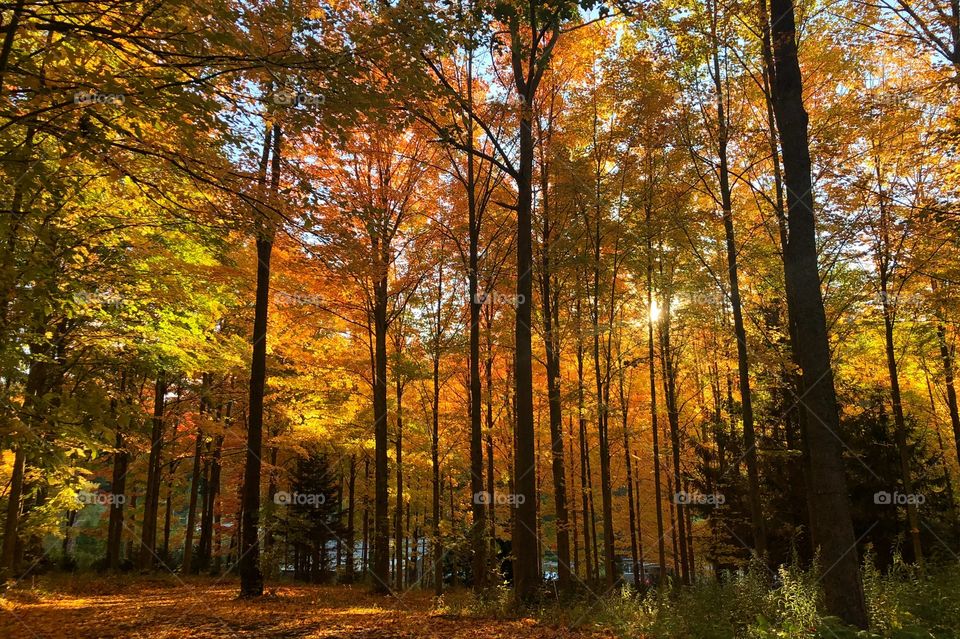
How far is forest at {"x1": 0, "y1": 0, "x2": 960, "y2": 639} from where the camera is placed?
5.04 m

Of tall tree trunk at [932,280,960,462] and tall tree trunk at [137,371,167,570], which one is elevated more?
tall tree trunk at [932,280,960,462]

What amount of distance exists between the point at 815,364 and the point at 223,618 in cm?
924

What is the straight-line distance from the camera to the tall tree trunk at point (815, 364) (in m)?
5.91

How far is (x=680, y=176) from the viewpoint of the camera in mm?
15375

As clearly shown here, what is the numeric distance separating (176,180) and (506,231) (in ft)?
33.3

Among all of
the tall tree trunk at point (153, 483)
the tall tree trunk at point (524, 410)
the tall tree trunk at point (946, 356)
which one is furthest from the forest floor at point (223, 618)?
the tall tree trunk at point (946, 356)

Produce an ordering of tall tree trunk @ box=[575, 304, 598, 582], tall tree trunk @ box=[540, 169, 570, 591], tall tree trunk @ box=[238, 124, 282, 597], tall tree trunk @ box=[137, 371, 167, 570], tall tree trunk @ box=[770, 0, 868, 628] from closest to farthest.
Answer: tall tree trunk @ box=[770, 0, 868, 628] < tall tree trunk @ box=[238, 124, 282, 597] < tall tree trunk @ box=[540, 169, 570, 591] < tall tree trunk @ box=[575, 304, 598, 582] < tall tree trunk @ box=[137, 371, 167, 570]

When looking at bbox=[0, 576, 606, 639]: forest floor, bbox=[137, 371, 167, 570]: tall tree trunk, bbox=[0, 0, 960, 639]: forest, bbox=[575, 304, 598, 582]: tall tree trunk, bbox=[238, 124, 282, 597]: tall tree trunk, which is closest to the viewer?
bbox=[0, 0, 960, 639]: forest

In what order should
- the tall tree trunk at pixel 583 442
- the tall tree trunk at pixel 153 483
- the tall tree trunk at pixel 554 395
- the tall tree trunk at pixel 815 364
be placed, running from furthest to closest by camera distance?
the tall tree trunk at pixel 153 483 < the tall tree trunk at pixel 583 442 < the tall tree trunk at pixel 554 395 < the tall tree trunk at pixel 815 364

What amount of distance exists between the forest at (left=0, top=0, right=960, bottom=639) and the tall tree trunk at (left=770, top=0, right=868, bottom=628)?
3cm

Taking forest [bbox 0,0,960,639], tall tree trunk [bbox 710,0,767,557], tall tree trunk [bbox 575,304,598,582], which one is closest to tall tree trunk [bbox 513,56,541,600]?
forest [bbox 0,0,960,639]

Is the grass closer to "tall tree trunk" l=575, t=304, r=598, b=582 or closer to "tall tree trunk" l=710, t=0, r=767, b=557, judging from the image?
"tall tree trunk" l=710, t=0, r=767, b=557

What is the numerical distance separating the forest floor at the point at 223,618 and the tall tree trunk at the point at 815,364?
118 inches

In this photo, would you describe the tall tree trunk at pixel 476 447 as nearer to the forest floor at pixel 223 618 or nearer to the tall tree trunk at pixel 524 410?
the tall tree trunk at pixel 524 410
